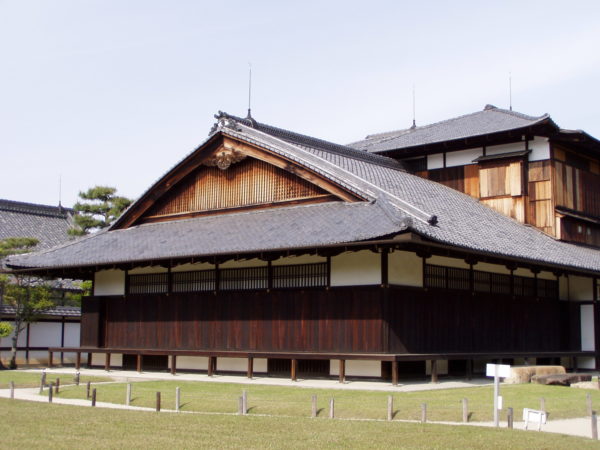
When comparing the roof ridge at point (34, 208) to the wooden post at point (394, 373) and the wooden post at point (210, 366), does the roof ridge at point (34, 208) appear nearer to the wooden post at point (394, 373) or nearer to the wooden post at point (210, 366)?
the wooden post at point (210, 366)

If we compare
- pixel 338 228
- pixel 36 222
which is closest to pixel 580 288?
pixel 338 228

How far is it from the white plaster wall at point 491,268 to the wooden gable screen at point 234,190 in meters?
5.64

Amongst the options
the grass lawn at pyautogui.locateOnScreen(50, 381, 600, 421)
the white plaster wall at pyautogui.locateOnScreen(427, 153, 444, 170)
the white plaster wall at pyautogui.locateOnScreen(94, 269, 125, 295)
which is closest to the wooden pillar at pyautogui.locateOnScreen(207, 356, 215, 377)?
the grass lawn at pyautogui.locateOnScreen(50, 381, 600, 421)

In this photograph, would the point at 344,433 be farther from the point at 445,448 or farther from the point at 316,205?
the point at 316,205

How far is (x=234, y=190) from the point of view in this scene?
32.7m

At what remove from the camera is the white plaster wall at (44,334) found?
42.1 metres

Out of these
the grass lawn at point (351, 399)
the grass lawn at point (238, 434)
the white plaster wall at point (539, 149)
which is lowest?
the grass lawn at point (238, 434)

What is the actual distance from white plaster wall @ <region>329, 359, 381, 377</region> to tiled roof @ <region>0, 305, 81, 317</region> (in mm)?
18715

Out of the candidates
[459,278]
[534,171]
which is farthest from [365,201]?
[534,171]

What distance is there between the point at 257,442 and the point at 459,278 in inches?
603

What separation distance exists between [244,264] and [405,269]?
6.00 metres

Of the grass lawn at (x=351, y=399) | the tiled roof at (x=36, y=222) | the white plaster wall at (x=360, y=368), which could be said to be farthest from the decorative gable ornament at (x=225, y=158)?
the tiled roof at (x=36, y=222)

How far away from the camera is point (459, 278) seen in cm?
2838

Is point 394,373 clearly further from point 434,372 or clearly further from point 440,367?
point 440,367
